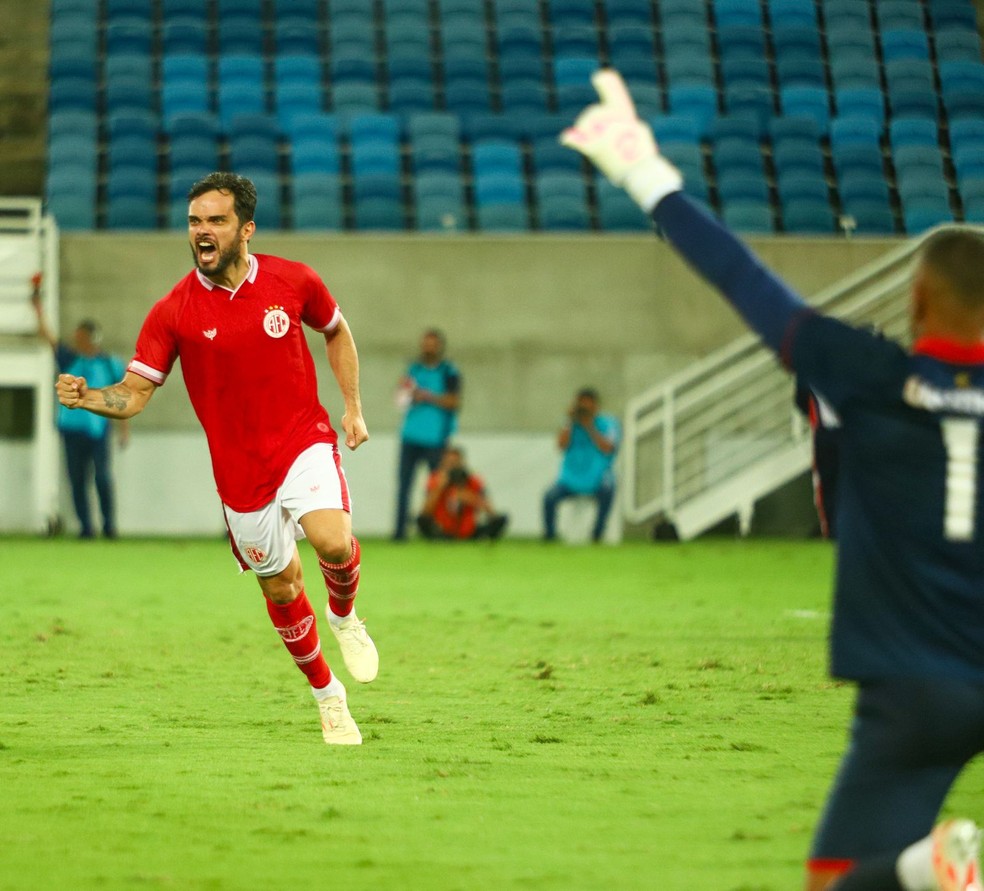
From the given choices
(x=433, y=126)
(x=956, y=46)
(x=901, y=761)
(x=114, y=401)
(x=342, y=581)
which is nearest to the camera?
(x=901, y=761)

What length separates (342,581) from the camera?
679 centimetres

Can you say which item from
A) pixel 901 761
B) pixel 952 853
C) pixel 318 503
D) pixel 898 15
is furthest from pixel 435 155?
pixel 952 853

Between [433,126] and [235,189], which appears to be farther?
[433,126]

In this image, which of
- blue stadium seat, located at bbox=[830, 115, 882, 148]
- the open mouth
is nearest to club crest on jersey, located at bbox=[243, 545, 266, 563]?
the open mouth

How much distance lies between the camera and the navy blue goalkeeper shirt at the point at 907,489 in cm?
322

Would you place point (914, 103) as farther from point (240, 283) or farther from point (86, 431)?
point (240, 283)

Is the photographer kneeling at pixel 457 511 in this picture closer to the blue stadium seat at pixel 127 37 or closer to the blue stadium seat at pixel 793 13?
the blue stadium seat at pixel 127 37

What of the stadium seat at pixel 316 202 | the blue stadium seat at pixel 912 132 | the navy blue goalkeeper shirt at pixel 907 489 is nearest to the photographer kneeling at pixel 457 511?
the stadium seat at pixel 316 202

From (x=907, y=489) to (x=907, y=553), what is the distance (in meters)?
0.13

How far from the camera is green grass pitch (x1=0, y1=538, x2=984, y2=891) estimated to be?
176 inches

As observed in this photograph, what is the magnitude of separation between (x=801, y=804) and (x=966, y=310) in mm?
2407

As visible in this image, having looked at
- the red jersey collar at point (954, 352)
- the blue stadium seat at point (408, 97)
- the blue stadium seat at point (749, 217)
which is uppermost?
the blue stadium seat at point (408, 97)

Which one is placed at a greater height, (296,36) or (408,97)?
(296,36)

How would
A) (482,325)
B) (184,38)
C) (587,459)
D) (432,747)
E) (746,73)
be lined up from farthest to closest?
(746,73), (184,38), (482,325), (587,459), (432,747)
